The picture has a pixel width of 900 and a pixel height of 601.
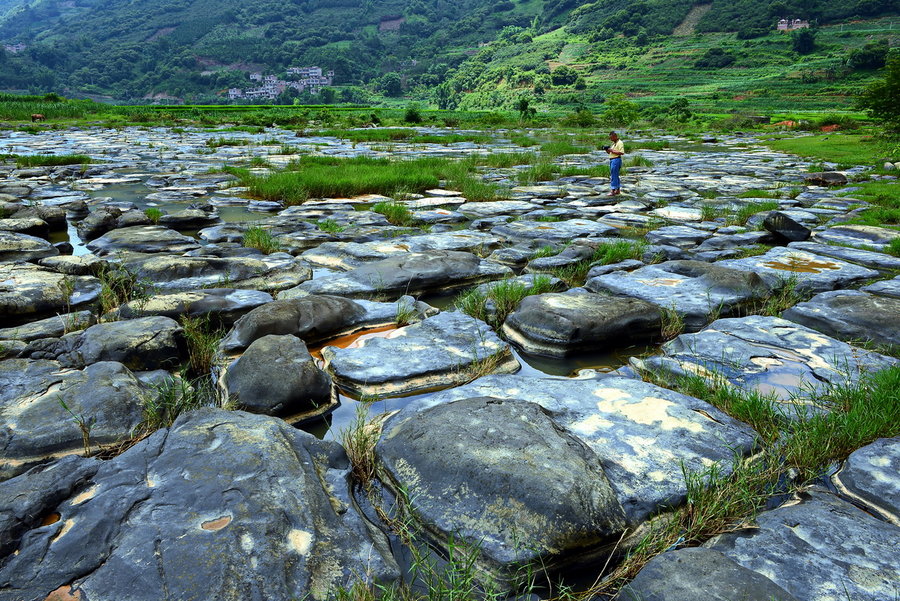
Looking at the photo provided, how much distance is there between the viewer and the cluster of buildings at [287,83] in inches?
4198

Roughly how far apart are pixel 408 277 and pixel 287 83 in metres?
135

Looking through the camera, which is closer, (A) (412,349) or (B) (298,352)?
(B) (298,352)

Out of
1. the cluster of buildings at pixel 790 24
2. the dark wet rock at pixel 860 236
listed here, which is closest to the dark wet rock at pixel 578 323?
the dark wet rock at pixel 860 236

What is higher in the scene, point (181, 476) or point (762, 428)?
point (181, 476)

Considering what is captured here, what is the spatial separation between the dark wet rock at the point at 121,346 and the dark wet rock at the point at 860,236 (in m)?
5.54

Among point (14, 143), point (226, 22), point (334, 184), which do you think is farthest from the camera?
point (226, 22)

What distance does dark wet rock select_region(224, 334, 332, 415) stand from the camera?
2.06 meters

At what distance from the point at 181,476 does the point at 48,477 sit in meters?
0.37

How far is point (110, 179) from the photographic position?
8.40 metres

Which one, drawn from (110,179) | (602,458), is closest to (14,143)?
(110,179)

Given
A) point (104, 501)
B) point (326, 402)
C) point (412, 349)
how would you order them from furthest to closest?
point (412, 349) → point (326, 402) → point (104, 501)

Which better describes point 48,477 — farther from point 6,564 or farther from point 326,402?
point 326,402

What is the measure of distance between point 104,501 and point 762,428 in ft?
7.25

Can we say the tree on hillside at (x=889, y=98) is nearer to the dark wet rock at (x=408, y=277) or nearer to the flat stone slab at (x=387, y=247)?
the flat stone slab at (x=387, y=247)
